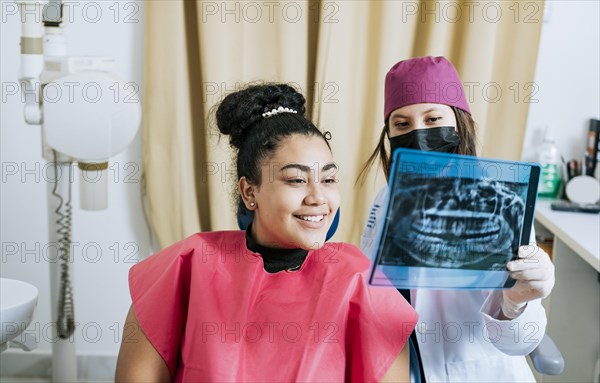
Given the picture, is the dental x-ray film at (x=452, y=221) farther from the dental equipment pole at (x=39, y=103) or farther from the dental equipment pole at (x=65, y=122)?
the dental equipment pole at (x=39, y=103)

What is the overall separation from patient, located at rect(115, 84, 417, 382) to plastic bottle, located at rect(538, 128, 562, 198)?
1200 mm

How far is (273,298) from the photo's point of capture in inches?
58.9

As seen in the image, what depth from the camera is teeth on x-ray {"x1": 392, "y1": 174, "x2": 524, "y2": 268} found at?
127 cm

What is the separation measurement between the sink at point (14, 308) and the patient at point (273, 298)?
0.45 m

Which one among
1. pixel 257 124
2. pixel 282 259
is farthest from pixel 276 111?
pixel 282 259

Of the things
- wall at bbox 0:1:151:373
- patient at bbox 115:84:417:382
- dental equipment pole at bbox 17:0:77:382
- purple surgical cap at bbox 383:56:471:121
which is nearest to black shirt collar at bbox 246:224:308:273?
patient at bbox 115:84:417:382

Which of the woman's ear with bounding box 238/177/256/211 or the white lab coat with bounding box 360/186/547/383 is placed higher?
the woman's ear with bounding box 238/177/256/211

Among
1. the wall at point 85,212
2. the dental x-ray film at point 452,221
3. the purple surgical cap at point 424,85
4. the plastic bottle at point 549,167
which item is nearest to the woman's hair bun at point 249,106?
the purple surgical cap at point 424,85

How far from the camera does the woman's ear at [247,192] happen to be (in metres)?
1.56

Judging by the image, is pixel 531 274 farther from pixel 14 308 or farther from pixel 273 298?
pixel 14 308

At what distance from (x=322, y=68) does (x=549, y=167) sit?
86 centimetres

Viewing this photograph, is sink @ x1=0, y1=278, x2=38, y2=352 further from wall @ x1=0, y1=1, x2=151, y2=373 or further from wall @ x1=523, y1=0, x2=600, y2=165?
wall @ x1=523, y1=0, x2=600, y2=165

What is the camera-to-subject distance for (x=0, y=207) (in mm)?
2684

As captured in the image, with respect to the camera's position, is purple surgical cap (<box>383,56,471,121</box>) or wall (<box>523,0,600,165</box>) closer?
purple surgical cap (<box>383,56,471,121</box>)
